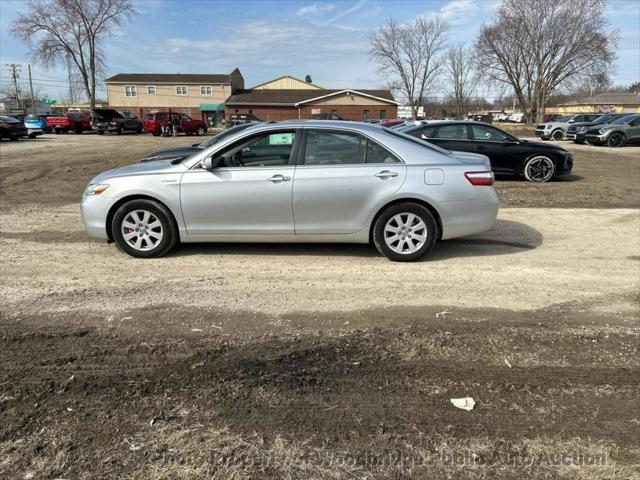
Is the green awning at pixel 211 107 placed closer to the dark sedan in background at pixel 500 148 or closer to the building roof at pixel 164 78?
the building roof at pixel 164 78

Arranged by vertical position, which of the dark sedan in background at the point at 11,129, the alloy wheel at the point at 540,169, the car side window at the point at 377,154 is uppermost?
the dark sedan in background at the point at 11,129

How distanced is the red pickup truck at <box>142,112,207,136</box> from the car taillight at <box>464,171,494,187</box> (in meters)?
35.0

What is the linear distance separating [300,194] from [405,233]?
129 cm

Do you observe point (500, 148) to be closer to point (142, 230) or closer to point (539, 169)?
point (539, 169)

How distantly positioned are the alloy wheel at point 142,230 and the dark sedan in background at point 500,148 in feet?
26.3

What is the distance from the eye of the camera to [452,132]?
12.3m

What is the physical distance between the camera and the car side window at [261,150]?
5688 millimetres

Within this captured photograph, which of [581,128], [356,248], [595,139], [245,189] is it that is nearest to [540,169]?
[356,248]

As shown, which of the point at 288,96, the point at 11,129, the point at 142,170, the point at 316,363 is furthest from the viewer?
the point at 288,96

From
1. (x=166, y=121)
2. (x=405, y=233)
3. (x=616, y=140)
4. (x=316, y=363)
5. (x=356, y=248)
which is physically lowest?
(x=316, y=363)

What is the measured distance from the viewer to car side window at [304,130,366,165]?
18.6ft

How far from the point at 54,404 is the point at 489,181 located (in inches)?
190

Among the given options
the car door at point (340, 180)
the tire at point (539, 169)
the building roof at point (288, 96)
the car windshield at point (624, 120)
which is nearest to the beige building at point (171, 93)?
the building roof at point (288, 96)

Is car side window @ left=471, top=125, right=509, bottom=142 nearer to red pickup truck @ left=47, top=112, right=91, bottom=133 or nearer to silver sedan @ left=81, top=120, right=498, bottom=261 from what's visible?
silver sedan @ left=81, top=120, right=498, bottom=261
